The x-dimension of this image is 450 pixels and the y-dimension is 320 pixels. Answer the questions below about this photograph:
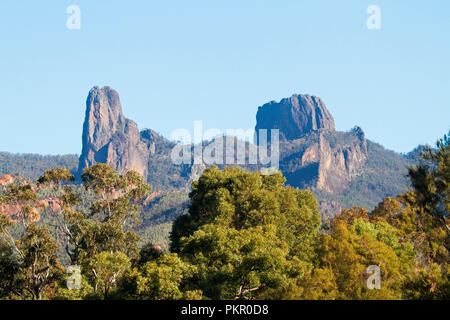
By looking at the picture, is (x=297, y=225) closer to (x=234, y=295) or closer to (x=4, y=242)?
(x=234, y=295)

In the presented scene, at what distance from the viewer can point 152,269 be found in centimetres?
2970

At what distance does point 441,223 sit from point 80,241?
30.0 meters

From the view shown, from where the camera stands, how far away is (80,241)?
47188 mm

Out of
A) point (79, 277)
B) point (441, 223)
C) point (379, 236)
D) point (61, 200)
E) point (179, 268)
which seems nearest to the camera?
point (441, 223)

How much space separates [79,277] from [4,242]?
12.5 metres

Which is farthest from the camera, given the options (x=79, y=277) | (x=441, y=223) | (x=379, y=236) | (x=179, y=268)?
(x=379, y=236)

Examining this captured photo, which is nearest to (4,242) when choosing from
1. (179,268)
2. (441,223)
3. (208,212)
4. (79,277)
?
(79,277)

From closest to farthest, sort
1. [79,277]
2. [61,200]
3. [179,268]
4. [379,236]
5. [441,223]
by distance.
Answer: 1. [441,223]
2. [179,268]
3. [79,277]
4. [379,236]
5. [61,200]

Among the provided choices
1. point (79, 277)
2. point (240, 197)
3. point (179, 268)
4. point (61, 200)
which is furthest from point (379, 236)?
point (61, 200)

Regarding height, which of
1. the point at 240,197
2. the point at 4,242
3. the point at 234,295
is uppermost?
the point at 240,197

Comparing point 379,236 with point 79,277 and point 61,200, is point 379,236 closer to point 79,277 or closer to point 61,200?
point 79,277

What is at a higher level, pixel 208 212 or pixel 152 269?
pixel 208 212

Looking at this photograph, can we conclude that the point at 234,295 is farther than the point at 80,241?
No

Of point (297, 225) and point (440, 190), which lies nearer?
point (440, 190)
